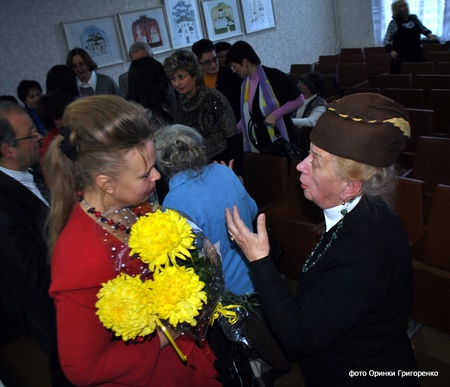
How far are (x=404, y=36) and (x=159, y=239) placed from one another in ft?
23.5

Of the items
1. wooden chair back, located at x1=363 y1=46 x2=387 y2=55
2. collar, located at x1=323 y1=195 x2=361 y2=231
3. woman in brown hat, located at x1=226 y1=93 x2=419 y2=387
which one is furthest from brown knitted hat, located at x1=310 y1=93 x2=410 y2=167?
wooden chair back, located at x1=363 y1=46 x2=387 y2=55

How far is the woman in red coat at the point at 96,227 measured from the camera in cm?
114

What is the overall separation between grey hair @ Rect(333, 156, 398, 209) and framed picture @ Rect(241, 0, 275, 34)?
26.4 feet

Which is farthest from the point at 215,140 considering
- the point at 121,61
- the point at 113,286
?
the point at 121,61

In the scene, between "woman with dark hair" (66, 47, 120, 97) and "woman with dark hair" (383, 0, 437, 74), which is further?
"woman with dark hair" (383, 0, 437, 74)

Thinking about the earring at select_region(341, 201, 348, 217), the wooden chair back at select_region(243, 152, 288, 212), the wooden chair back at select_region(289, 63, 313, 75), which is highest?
the wooden chair back at select_region(289, 63, 313, 75)

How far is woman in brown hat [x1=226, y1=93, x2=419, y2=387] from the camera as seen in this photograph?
1152 mm

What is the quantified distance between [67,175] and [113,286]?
428 millimetres

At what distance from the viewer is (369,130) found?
1.18 metres

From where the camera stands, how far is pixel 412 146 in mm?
4156

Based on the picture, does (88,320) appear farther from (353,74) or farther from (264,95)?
(353,74)

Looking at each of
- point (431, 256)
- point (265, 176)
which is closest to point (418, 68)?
point (265, 176)

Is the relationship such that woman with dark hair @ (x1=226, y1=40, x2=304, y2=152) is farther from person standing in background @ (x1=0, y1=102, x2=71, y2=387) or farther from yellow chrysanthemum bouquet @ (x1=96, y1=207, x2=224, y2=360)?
yellow chrysanthemum bouquet @ (x1=96, y1=207, x2=224, y2=360)

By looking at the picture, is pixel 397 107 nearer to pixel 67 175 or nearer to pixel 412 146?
pixel 67 175
